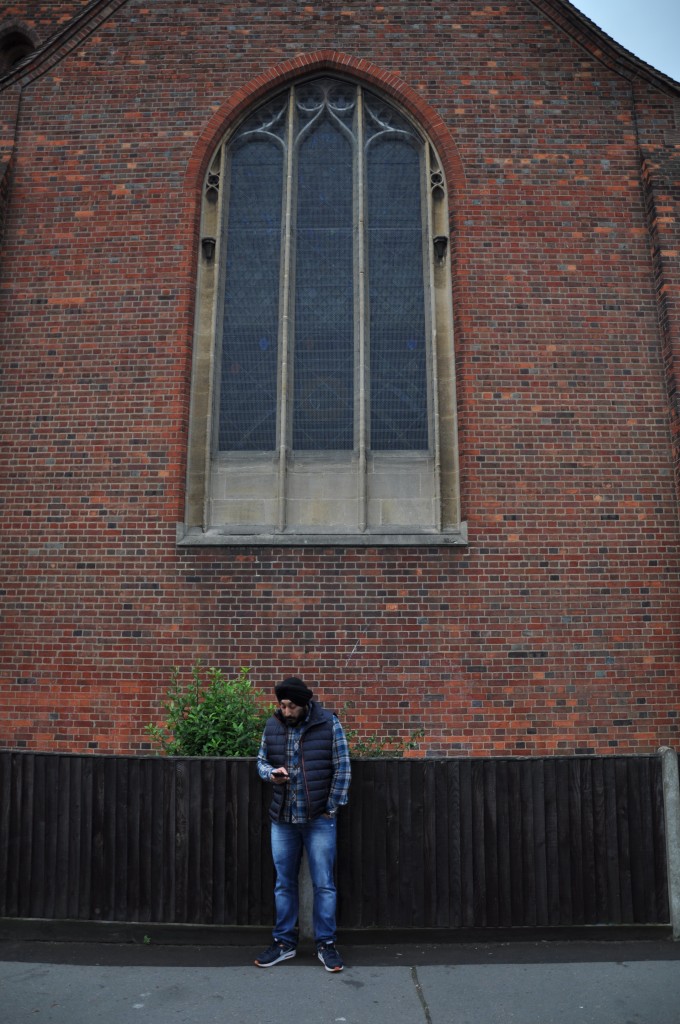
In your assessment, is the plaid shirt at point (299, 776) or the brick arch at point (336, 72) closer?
the plaid shirt at point (299, 776)

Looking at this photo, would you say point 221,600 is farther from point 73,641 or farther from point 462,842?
point 462,842

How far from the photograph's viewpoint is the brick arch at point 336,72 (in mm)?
9000

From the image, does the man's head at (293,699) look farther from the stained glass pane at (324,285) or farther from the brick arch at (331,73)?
the brick arch at (331,73)

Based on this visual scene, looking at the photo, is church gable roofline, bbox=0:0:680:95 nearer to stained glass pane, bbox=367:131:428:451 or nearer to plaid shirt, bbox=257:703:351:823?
stained glass pane, bbox=367:131:428:451

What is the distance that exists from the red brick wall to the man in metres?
2.70

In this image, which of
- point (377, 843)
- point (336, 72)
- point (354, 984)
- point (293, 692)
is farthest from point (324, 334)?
point (354, 984)

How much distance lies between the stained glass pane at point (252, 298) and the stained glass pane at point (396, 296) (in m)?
1.06

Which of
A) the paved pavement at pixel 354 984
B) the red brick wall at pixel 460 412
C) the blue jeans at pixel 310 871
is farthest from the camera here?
the red brick wall at pixel 460 412

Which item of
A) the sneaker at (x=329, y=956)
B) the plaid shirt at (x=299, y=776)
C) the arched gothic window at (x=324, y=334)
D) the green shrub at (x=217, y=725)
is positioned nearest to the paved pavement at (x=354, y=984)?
the sneaker at (x=329, y=956)

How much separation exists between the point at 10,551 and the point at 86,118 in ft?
16.2

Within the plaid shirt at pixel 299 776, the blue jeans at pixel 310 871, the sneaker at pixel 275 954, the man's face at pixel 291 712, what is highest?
the man's face at pixel 291 712

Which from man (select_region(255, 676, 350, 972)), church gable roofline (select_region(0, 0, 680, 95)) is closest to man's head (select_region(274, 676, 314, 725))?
man (select_region(255, 676, 350, 972))

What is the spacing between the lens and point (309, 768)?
4.86 metres

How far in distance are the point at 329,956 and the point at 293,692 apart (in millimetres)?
1475
